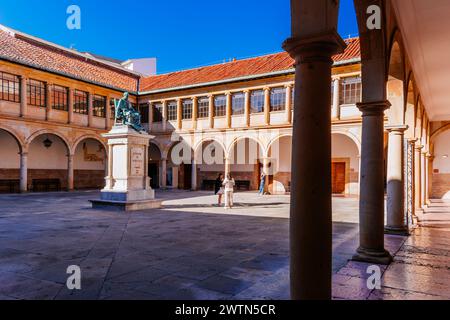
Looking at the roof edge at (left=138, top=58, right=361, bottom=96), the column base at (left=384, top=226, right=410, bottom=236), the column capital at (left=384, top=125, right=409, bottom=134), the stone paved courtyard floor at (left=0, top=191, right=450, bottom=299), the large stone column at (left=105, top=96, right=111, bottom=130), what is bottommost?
the stone paved courtyard floor at (left=0, top=191, right=450, bottom=299)

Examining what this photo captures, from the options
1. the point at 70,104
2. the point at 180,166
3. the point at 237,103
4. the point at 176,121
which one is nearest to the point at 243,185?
the point at 180,166

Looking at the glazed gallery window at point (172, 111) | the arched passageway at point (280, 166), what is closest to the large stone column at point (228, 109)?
the arched passageway at point (280, 166)

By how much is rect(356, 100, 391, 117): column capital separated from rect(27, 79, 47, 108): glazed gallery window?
20.7 metres

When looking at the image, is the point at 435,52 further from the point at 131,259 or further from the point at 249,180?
the point at 249,180

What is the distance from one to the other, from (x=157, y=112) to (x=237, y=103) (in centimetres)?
691

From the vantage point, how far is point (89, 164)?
25.9 m

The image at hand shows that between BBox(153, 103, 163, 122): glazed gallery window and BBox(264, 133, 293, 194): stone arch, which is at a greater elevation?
BBox(153, 103, 163, 122): glazed gallery window

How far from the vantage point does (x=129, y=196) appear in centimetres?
1254

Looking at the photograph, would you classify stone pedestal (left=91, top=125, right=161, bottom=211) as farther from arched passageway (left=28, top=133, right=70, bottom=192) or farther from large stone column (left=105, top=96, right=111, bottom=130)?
large stone column (left=105, top=96, right=111, bottom=130)

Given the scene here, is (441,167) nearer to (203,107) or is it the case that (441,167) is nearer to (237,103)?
Answer: (237,103)

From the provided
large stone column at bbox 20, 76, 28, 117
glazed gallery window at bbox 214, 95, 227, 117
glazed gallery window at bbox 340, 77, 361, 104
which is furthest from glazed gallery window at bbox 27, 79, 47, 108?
glazed gallery window at bbox 340, 77, 361, 104

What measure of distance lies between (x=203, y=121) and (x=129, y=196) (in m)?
14.4

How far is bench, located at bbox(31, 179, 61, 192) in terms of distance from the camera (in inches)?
872
